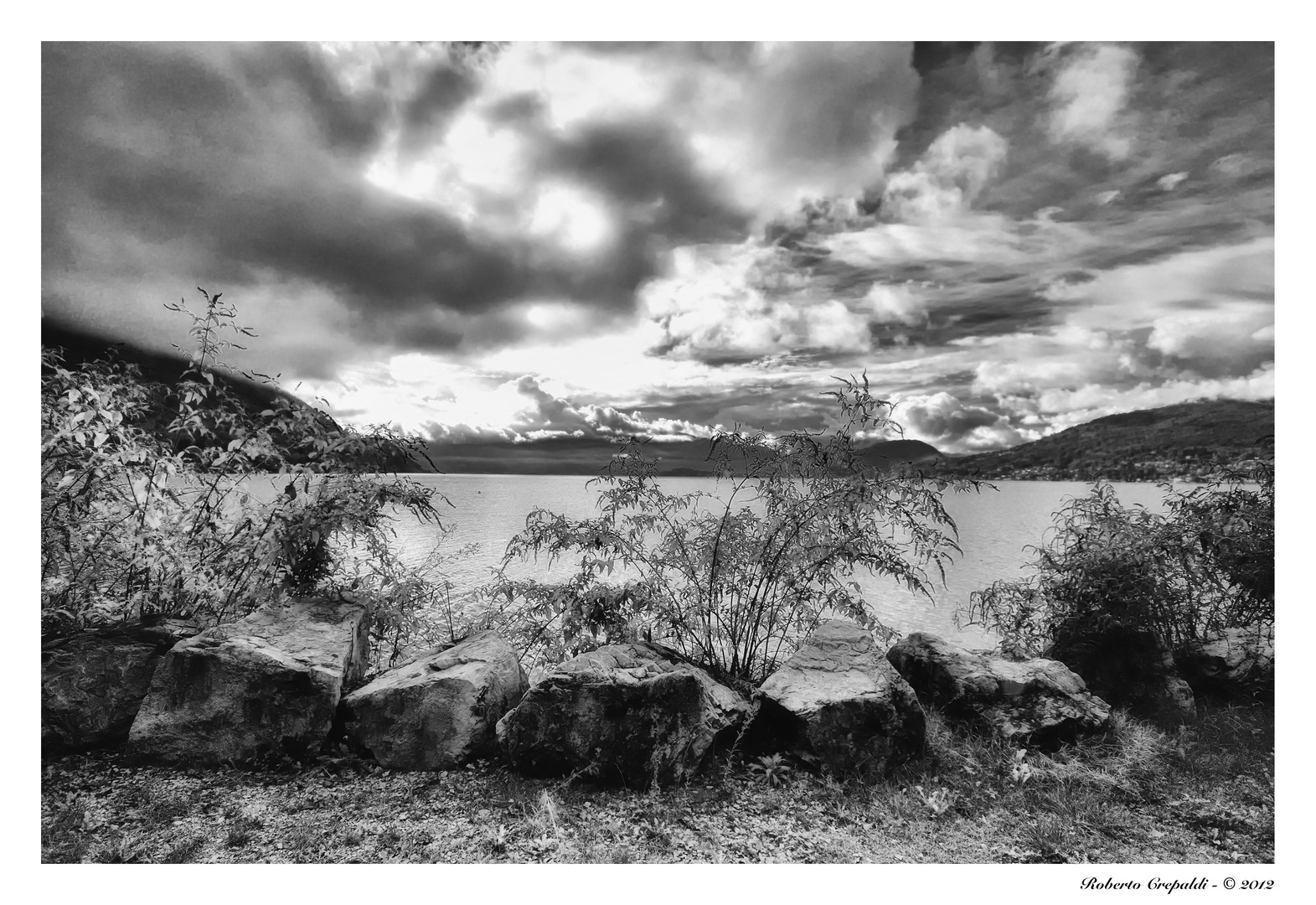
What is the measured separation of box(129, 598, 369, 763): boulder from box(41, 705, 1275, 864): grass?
0.10m

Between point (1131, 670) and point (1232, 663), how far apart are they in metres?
0.76

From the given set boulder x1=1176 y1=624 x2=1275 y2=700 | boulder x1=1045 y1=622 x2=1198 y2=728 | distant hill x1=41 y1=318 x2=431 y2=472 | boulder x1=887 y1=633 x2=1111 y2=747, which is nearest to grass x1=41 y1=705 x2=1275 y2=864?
boulder x1=887 y1=633 x2=1111 y2=747

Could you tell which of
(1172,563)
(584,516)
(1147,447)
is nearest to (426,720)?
(584,516)

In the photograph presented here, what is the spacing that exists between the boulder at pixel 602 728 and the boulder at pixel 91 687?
5.90ft

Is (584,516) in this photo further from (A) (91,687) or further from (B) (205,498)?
(A) (91,687)

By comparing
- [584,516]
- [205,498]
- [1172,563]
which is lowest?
[1172,563]

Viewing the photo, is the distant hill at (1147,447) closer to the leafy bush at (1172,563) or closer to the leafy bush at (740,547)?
the leafy bush at (1172,563)

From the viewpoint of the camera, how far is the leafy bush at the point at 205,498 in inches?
120

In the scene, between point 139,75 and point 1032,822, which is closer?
point 1032,822

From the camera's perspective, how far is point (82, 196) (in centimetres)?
338

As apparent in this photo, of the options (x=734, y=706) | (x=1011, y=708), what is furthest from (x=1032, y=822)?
(x=734, y=706)

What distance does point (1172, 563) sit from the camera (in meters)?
3.70

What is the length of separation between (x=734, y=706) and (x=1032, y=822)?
1344mm

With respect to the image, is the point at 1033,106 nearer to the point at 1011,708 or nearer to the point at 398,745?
the point at 1011,708
